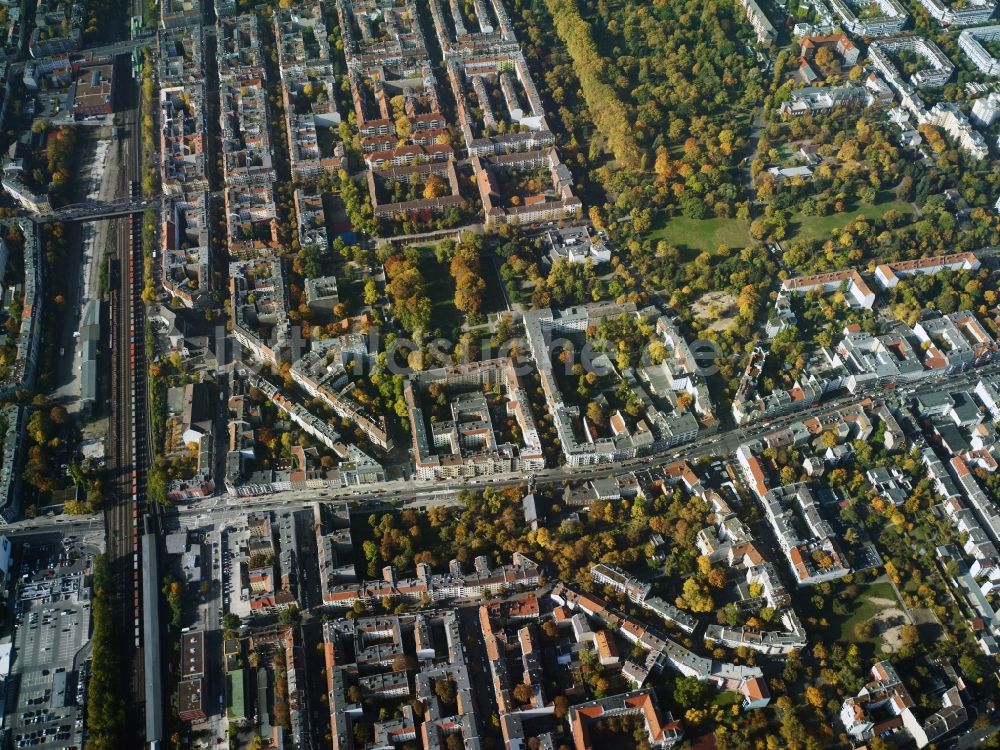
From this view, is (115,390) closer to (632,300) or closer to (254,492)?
(254,492)

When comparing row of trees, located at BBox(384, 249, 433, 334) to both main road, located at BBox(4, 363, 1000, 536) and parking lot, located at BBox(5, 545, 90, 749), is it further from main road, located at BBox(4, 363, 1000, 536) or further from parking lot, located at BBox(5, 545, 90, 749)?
parking lot, located at BBox(5, 545, 90, 749)

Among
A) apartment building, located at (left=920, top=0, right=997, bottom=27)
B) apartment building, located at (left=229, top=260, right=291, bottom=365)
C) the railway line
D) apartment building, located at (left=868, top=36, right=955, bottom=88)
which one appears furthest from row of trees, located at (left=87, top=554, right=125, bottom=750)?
apartment building, located at (left=920, top=0, right=997, bottom=27)

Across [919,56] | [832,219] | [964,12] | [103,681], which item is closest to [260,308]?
[103,681]

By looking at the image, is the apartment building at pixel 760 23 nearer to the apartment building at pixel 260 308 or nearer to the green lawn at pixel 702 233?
the green lawn at pixel 702 233

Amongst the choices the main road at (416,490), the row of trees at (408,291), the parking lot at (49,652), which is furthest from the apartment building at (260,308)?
the parking lot at (49,652)

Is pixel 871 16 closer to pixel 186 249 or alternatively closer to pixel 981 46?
pixel 981 46

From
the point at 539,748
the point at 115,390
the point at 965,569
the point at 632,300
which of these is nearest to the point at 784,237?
the point at 632,300
